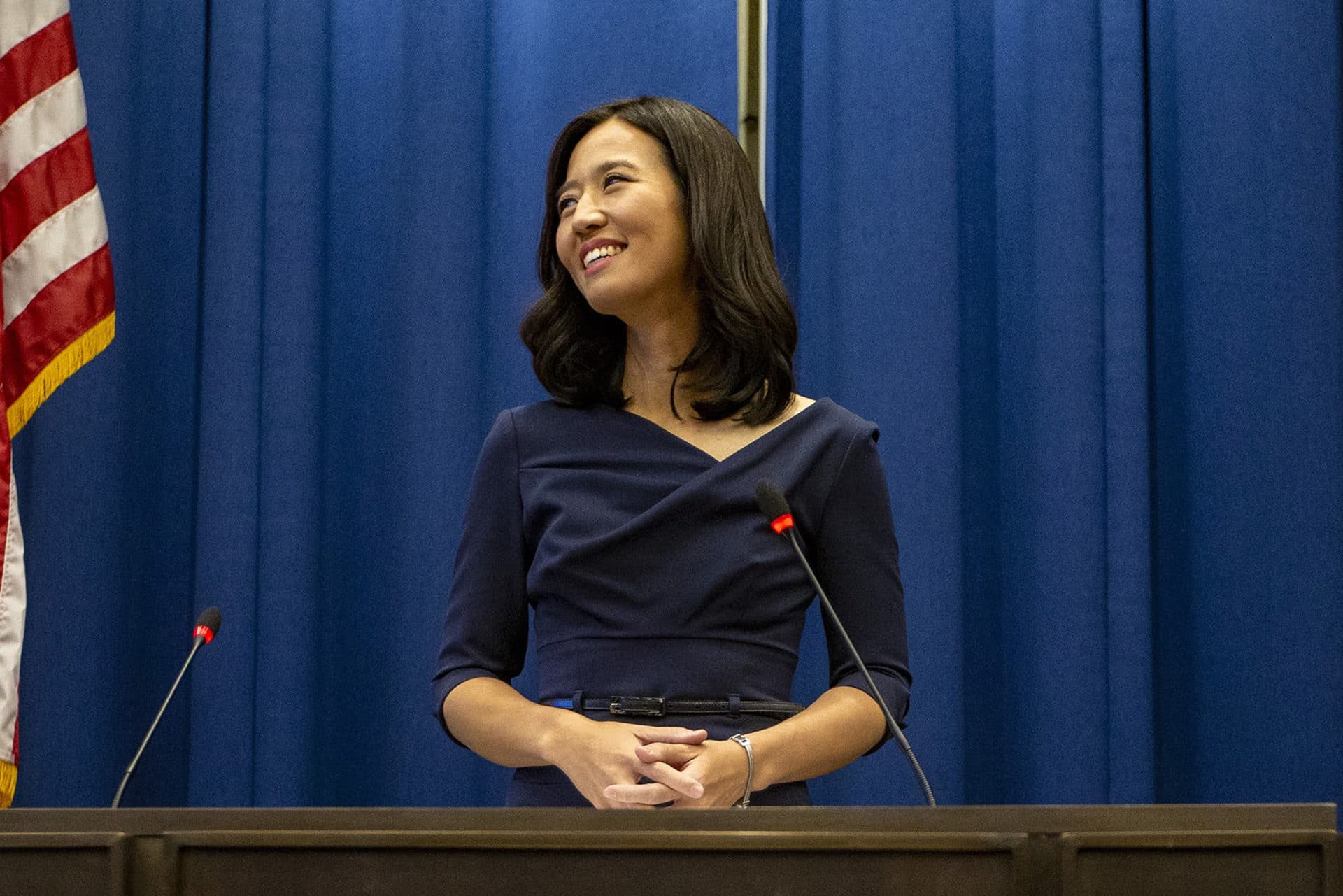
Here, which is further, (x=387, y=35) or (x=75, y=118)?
(x=387, y=35)

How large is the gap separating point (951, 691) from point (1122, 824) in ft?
5.30

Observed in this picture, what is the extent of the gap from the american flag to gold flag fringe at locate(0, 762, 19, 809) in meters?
0.54

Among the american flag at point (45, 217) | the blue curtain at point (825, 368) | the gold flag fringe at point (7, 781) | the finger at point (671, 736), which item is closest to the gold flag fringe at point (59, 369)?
the american flag at point (45, 217)

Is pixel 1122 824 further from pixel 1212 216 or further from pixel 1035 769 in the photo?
pixel 1212 216

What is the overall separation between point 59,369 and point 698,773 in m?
1.61

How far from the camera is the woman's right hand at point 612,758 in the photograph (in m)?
1.12

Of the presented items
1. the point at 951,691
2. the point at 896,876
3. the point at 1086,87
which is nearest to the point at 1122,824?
the point at 896,876

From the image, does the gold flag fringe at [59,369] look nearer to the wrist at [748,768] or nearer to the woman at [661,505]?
the woman at [661,505]

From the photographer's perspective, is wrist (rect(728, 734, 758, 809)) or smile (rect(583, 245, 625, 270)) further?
smile (rect(583, 245, 625, 270))

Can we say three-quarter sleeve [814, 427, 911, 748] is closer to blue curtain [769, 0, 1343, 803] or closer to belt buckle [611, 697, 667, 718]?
belt buckle [611, 697, 667, 718]

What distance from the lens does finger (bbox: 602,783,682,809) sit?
1.11 meters

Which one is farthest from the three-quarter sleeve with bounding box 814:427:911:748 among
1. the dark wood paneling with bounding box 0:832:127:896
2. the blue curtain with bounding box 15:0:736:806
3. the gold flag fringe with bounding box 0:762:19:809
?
the gold flag fringe with bounding box 0:762:19:809

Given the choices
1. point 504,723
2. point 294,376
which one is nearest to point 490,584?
point 504,723

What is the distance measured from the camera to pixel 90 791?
2.33 meters
